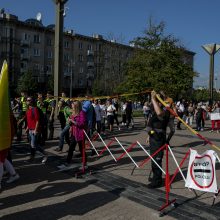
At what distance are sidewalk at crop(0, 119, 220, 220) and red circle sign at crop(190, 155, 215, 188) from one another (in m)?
0.39

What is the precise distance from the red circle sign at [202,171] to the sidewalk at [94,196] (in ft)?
1.29

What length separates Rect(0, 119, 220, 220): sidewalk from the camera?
5582 mm

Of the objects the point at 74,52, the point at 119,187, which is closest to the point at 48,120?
the point at 119,187

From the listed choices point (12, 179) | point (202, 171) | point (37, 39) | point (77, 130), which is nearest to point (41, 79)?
point (37, 39)

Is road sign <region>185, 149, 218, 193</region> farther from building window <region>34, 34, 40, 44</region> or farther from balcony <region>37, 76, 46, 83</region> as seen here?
building window <region>34, 34, 40, 44</region>

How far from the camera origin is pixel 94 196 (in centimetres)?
649

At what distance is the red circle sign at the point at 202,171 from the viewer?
582cm

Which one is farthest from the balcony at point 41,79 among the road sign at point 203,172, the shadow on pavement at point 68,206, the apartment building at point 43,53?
the road sign at point 203,172

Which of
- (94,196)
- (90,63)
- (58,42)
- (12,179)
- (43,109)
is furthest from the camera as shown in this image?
(90,63)

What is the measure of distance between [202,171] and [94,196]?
193 centimetres

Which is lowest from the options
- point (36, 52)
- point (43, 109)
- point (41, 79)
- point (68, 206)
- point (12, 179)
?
point (68, 206)

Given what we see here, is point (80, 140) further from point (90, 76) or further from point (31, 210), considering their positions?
point (90, 76)

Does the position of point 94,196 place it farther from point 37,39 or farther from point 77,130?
point 37,39

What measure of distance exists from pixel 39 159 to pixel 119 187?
344cm
